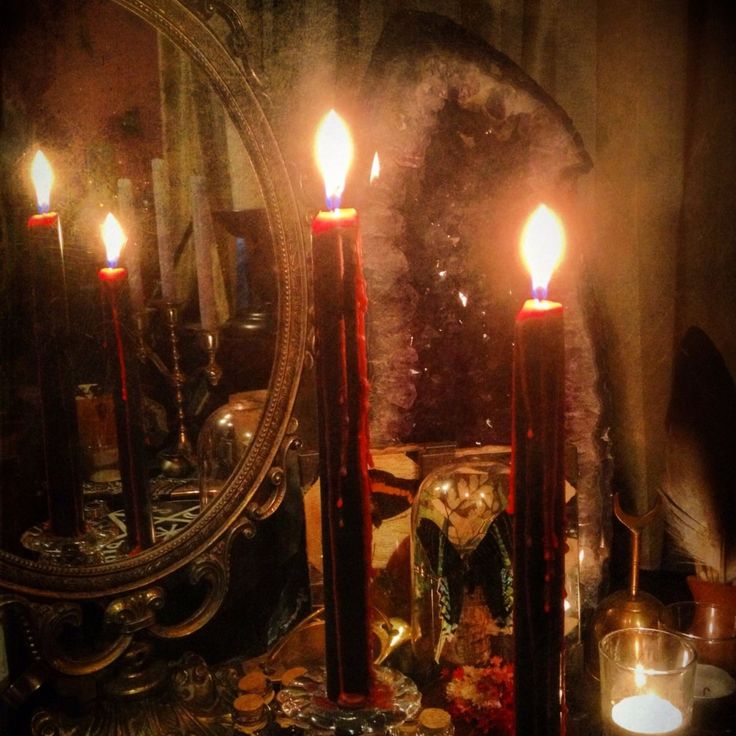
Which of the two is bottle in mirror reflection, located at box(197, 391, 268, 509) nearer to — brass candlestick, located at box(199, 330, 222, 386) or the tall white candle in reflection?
brass candlestick, located at box(199, 330, 222, 386)

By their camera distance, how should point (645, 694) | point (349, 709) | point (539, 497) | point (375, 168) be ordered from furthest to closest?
point (375, 168), point (645, 694), point (349, 709), point (539, 497)

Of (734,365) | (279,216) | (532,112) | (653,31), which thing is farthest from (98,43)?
(734,365)

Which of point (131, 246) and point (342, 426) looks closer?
point (342, 426)

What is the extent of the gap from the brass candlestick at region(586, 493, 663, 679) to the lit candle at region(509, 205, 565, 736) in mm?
295

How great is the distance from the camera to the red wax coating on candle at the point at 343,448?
0.54 meters

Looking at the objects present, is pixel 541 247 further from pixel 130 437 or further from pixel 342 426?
pixel 130 437

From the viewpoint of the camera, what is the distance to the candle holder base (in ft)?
1.96

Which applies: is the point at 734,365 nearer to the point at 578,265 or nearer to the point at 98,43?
the point at 578,265

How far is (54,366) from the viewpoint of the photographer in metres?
0.73

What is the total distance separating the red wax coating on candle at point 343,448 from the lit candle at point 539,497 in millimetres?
126

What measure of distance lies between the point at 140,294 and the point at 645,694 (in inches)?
24.3

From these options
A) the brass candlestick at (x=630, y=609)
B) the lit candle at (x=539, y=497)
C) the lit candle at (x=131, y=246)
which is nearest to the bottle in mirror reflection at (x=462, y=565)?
the brass candlestick at (x=630, y=609)

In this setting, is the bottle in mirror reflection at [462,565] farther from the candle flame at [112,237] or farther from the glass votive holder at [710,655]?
the candle flame at [112,237]

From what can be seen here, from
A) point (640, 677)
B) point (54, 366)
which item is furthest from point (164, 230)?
point (640, 677)
